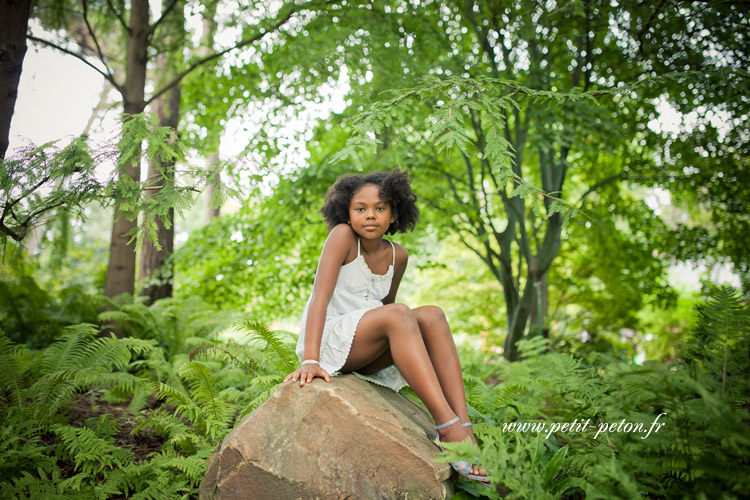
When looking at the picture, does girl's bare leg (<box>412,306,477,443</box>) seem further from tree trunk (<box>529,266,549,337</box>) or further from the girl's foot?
tree trunk (<box>529,266,549,337</box>)

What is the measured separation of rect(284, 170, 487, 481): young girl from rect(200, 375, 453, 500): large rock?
0.52 feet

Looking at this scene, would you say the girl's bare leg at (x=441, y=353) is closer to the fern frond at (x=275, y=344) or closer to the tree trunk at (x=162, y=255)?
the fern frond at (x=275, y=344)

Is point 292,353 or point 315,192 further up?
point 315,192

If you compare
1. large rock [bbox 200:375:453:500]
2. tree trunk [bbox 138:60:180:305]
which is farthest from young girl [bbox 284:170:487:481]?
tree trunk [bbox 138:60:180:305]

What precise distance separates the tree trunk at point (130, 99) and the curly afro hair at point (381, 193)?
9.91ft

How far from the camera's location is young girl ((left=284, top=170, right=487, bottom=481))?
2.47 meters

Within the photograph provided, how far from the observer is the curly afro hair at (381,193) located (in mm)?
3006

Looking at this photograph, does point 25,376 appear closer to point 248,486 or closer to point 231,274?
point 248,486

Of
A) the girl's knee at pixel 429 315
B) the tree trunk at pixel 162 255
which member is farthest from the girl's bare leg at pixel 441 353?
the tree trunk at pixel 162 255

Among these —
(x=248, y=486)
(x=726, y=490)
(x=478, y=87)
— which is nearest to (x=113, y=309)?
(x=248, y=486)

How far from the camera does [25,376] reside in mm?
3539

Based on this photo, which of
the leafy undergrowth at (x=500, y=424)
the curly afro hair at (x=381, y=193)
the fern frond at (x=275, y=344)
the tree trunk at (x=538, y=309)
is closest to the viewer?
the leafy undergrowth at (x=500, y=424)

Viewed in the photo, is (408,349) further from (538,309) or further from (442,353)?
(538,309)

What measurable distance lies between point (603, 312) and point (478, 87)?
6281 mm
